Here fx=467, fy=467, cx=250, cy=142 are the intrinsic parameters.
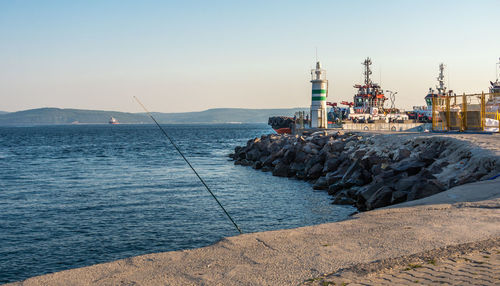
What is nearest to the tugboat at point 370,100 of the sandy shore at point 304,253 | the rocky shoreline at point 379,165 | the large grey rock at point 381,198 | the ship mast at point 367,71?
the ship mast at point 367,71

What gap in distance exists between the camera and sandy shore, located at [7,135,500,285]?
5.27 meters

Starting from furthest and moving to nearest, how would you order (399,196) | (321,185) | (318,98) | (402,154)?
(318,98), (321,185), (402,154), (399,196)

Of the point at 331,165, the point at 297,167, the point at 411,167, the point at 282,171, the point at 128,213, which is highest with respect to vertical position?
the point at 411,167

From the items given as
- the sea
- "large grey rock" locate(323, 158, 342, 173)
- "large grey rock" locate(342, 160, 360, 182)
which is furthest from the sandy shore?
"large grey rock" locate(323, 158, 342, 173)

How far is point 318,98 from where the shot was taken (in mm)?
35031

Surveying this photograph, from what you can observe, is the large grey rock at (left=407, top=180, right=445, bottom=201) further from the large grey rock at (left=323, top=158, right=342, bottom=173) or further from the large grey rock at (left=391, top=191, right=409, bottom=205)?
the large grey rock at (left=323, top=158, right=342, bottom=173)

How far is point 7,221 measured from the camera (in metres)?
13.5

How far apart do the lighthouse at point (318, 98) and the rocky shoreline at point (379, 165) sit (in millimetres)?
6567

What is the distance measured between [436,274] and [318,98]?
100 feet

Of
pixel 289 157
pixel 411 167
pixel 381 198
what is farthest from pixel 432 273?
pixel 289 157

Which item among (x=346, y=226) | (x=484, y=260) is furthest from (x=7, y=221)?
(x=484, y=260)

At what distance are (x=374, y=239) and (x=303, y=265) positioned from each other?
4.71 ft

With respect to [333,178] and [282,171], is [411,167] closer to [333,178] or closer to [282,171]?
[333,178]

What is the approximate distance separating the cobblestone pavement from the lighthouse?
1181 inches
